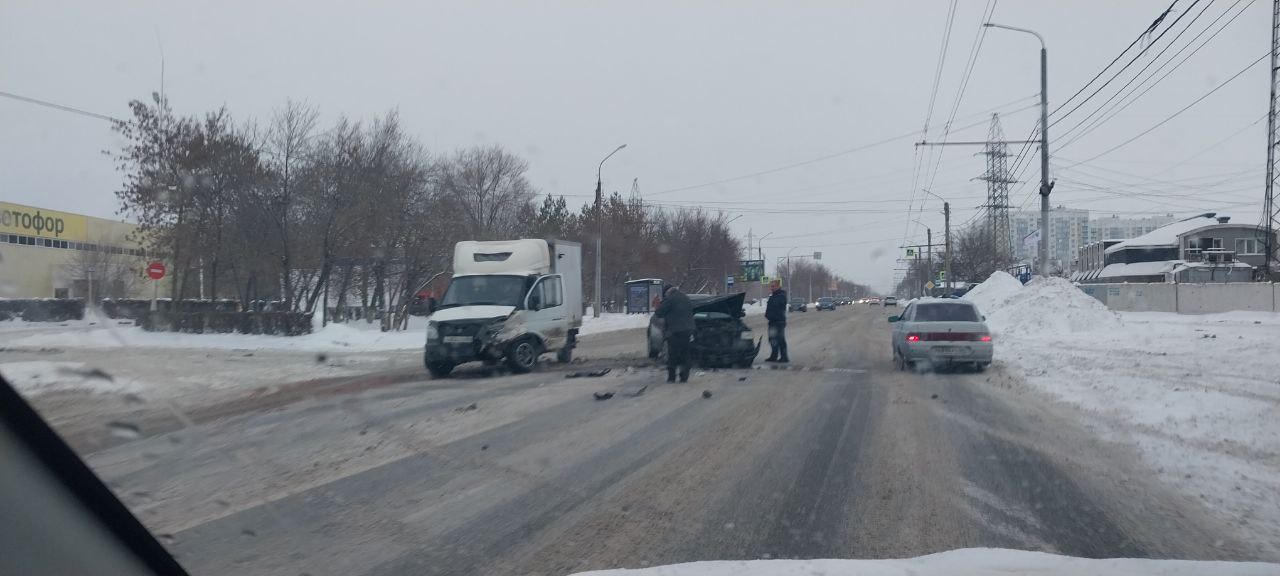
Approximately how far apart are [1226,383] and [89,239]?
20737 mm

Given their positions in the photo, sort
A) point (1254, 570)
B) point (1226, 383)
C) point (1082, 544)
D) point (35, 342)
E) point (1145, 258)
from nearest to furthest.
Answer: point (1254, 570)
point (1082, 544)
point (1226, 383)
point (35, 342)
point (1145, 258)

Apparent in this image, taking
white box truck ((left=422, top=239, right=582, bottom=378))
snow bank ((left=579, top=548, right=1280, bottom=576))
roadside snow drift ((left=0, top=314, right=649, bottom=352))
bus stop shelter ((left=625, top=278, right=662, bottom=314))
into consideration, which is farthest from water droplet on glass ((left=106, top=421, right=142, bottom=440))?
bus stop shelter ((left=625, top=278, right=662, bottom=314))

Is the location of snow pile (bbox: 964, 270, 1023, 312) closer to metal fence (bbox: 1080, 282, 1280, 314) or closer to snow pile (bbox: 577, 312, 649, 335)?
metal fence (bbox: 1080, 282, 1280, 314)

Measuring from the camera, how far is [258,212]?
3177 cm

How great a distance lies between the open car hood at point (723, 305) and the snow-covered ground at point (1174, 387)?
563 cm

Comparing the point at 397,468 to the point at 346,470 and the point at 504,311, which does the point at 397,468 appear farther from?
the point at 504,311

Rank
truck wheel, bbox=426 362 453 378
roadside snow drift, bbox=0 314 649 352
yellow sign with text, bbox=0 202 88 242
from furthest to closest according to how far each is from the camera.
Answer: roadside snow drift, bbox=0 314 649 352 → truck wheel, bbox=426 362 453 378 → yellow sign with text, bbox=0 202 88 242

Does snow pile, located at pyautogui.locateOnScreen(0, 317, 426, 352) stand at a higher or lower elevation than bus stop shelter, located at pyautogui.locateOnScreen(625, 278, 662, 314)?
lower

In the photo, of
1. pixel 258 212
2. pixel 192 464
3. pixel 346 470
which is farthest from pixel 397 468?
pixel 258 212

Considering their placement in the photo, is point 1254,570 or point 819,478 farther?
point 819,478

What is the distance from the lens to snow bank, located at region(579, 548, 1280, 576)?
4.93 metres

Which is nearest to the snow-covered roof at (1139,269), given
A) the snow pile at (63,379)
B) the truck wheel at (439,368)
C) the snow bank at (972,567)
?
the truck wheel at (439,368)

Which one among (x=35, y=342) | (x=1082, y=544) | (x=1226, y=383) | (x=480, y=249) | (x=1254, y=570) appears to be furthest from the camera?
(x=35, y=342)

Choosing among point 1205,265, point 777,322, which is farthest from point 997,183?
point 777,322
